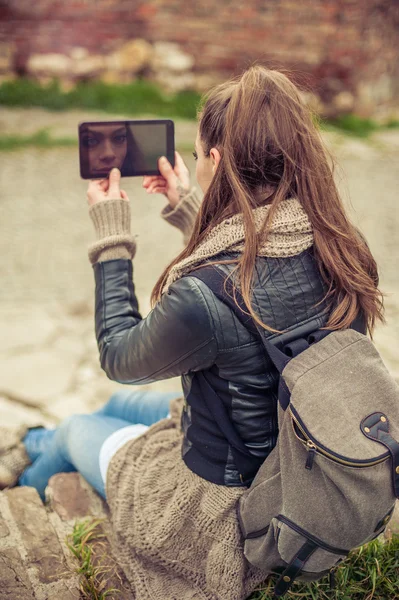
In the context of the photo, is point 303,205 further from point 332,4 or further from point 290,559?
point 332,4

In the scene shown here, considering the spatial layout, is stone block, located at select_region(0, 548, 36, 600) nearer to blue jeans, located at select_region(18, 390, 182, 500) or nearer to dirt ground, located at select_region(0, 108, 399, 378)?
blue jeans, located at select_region(18, 390, 182, 500)

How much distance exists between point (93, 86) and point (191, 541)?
19.7ft

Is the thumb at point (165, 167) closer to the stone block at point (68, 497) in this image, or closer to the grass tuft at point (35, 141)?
the stone block at point (68, 497)

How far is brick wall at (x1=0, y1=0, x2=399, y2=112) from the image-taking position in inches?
268

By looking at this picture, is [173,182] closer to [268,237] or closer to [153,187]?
[153,187]

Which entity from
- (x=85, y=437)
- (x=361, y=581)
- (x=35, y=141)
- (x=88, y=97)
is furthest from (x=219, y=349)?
(x=88, y=97)

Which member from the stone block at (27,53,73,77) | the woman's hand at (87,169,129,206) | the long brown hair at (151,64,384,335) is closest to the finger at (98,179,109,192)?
the woman's hand at (87,169,129,206)

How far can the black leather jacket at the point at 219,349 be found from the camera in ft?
4.99

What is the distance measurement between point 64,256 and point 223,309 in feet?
10.6

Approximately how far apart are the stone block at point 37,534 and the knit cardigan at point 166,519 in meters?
0.17

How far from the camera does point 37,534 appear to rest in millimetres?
2027

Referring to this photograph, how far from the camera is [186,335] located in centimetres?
152

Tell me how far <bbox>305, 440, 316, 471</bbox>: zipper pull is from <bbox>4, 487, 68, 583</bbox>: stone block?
84 centimetres

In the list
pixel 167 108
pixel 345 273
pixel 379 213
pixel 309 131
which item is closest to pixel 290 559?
pixel 345 273
